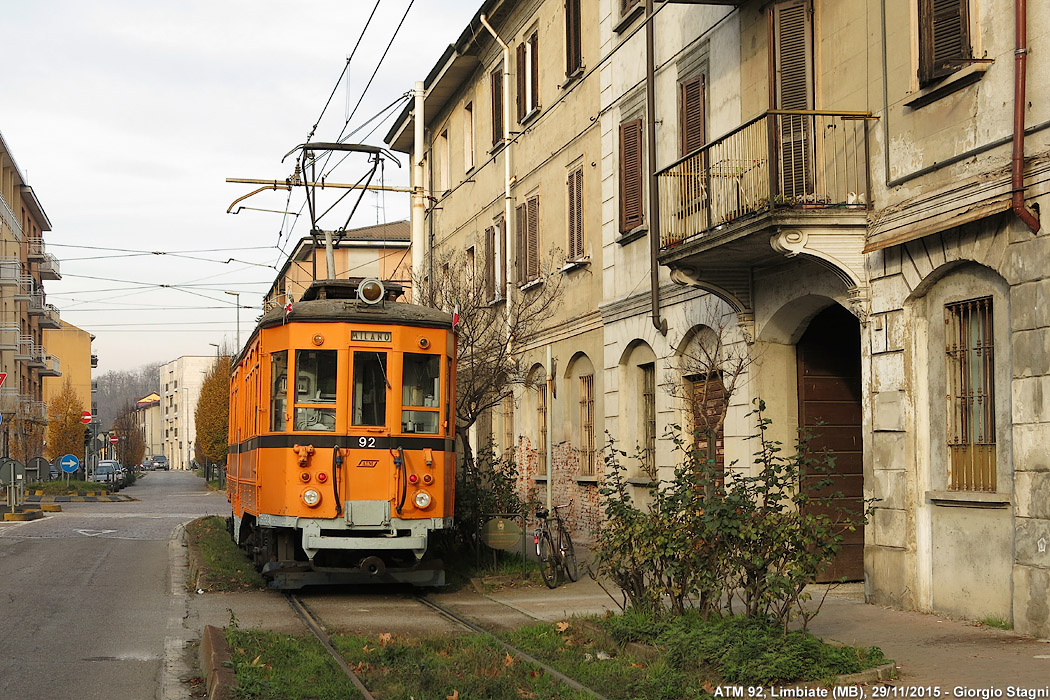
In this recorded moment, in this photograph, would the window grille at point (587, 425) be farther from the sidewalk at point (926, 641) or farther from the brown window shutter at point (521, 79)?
the sidewalk at point (926, 641)

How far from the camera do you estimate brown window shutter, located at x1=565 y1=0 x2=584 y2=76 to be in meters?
22.5

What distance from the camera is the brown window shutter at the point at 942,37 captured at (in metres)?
11.4

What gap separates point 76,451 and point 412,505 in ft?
173

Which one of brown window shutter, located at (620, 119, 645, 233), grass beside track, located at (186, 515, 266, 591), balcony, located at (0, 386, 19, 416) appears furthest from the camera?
balcony, located at (0, 386, 19, 416)

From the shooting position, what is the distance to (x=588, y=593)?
579 inches

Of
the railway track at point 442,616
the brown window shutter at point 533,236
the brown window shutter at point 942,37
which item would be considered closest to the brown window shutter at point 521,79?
the brown window shutter at point 533,236

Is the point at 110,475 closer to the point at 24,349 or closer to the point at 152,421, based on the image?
the point at 24,349

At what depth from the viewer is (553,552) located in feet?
50.4

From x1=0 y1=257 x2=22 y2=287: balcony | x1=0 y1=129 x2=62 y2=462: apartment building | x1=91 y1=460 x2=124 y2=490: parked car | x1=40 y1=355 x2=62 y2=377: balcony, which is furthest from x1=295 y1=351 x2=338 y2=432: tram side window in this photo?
x1=40 y1=355 x2=62 y2=377: balcony

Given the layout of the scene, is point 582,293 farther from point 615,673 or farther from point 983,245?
point 615,673

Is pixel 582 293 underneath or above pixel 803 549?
above

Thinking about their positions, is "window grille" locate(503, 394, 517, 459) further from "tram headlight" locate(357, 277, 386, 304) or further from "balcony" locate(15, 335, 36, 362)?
"balcony" locate(15, 335, 36, 362)

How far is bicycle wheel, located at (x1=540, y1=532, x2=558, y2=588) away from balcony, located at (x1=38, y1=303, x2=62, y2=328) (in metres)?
65.6

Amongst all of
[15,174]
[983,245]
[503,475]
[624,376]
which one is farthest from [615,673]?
[15,174]
